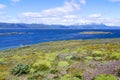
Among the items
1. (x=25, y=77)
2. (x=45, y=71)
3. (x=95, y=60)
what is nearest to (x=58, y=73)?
(x=45, y=71)

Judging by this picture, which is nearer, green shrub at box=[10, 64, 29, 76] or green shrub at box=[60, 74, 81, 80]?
green shrub at box=[60, 74, 81, 80]

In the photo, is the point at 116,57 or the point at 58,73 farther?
the point at 116,57

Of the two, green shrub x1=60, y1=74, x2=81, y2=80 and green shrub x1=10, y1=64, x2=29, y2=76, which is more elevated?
green shrub x1=60, y1=74, x2=81, y2=80

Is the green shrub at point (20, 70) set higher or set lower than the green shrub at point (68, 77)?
lower

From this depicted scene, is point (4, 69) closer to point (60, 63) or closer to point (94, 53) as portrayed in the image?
point (60, 63)

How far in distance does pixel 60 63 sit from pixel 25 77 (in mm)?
5107

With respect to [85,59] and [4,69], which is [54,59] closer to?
[85,59]

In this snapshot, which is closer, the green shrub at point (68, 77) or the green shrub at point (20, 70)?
the green shrub at point (68, 77)

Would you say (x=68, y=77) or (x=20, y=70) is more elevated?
(x=68, y=77)

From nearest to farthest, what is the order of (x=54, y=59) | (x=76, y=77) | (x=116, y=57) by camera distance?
1. (x=76, y=77)
2. (x=116, y=57)
3. (x=54, y=59)

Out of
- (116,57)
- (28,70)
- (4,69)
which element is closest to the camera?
(28,70)

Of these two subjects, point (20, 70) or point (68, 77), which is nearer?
point (68, 77)

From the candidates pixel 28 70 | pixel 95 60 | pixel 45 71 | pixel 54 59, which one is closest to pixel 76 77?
pixel 45 71

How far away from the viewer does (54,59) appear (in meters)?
28.4
